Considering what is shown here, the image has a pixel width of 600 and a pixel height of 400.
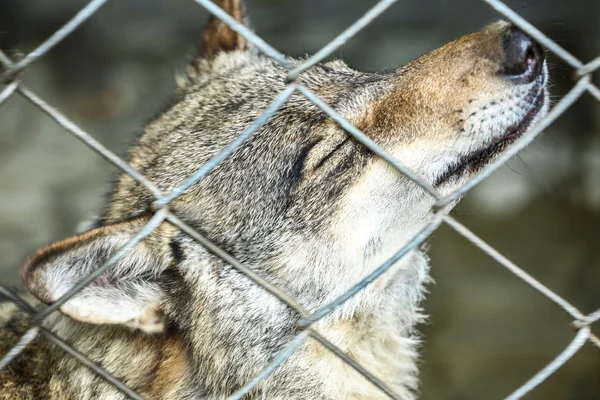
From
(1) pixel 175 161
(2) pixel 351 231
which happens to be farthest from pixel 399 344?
(1) pixel 175 161

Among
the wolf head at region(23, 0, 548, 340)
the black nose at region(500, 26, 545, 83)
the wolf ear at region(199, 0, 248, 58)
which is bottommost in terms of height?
the wolf head at region(23, 0, 548, 340)

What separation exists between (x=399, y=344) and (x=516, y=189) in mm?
2942

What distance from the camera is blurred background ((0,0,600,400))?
440cm

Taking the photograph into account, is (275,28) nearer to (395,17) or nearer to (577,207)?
(395,17)

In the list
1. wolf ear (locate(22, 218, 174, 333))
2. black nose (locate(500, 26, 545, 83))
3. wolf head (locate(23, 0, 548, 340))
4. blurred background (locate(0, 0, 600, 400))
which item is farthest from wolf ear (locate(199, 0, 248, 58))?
black nose (locate(500, 26, 545, 83))

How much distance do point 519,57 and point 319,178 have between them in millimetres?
667

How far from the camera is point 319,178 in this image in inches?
81.0

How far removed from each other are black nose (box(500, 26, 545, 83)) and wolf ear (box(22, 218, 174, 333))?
1.09 meters

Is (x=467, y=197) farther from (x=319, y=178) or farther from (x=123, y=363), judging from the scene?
(x=123, y=363)

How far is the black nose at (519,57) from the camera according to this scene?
1834 millimetres

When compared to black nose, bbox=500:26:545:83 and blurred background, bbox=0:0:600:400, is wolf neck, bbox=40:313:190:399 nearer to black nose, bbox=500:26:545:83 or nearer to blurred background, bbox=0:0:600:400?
black nose, bbox=500:26:545:83

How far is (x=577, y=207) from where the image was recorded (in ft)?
15.7

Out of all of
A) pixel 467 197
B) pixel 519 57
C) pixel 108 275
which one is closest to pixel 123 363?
pixel 108 275

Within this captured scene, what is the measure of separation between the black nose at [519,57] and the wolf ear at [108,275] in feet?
3.59
